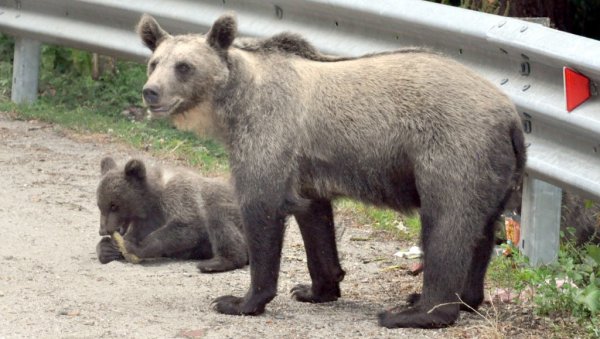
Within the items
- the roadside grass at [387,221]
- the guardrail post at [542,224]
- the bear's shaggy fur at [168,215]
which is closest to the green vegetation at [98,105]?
the roadside grass at [387,221]

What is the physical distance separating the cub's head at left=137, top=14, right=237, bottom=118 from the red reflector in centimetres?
170

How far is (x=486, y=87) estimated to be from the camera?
6.25m

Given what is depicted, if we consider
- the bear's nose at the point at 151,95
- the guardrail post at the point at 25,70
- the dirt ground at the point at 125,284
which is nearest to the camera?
the dirt ground at the point at 125,284

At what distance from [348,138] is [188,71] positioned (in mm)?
884

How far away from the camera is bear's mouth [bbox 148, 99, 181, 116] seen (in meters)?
6.46

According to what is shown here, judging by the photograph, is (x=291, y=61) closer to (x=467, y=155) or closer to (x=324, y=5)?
(x=467, y=155)

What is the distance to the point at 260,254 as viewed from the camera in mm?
6316

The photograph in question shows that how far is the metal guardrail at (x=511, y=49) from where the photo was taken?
643cm

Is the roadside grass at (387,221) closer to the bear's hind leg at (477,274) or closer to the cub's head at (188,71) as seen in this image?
the bear's hind leg at (477,274)

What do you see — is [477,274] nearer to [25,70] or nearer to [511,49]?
[511,49]

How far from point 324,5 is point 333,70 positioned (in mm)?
2015

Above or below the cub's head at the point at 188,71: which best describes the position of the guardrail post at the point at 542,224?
below

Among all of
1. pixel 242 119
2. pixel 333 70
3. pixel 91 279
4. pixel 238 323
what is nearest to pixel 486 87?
pixel 333 70

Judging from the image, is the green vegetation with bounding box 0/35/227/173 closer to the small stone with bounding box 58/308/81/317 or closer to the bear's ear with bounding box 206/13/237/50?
the bear's ear with bounding box 206/13/237/50
